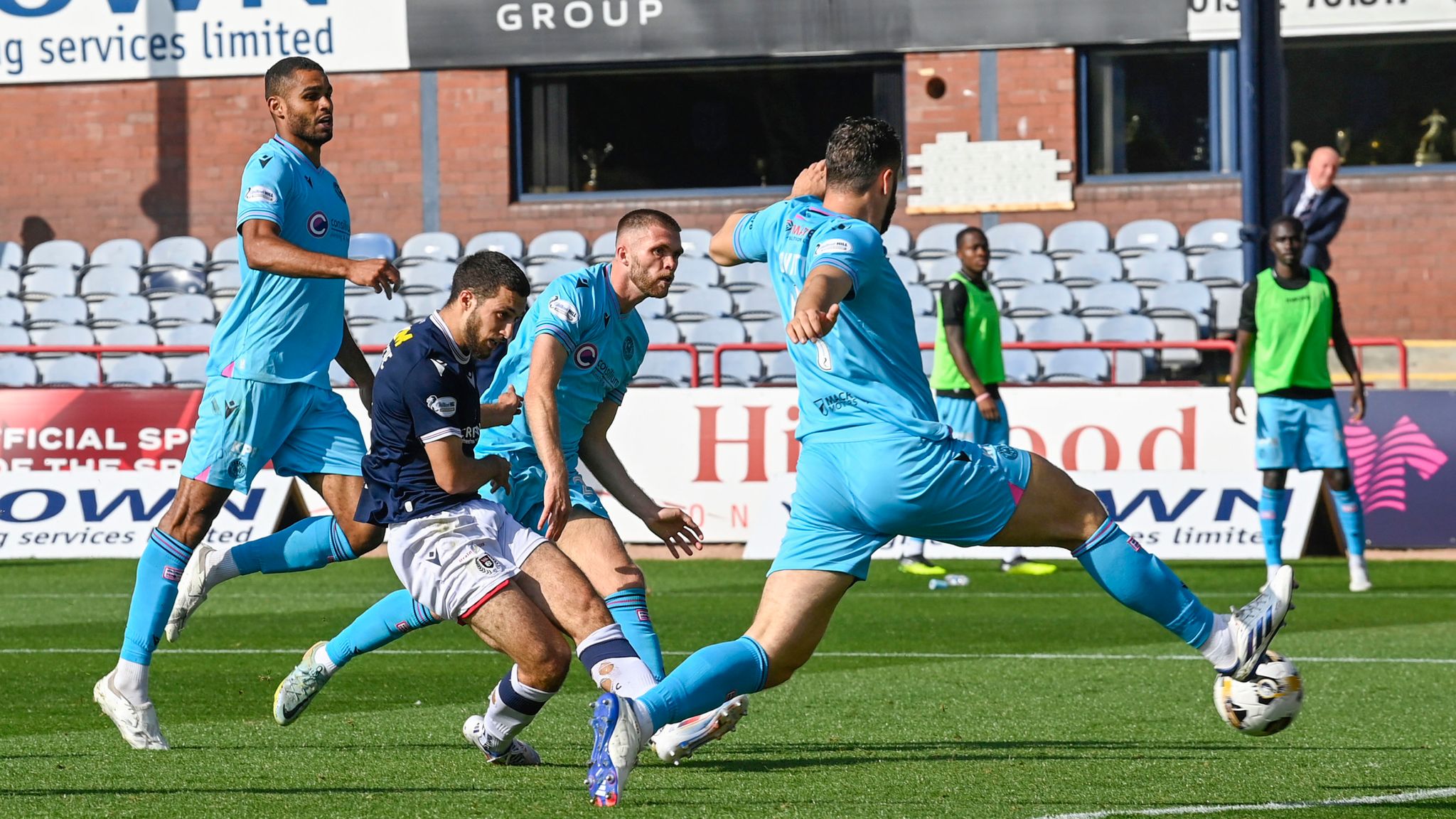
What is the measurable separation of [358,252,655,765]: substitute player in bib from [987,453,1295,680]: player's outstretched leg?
1223 mm

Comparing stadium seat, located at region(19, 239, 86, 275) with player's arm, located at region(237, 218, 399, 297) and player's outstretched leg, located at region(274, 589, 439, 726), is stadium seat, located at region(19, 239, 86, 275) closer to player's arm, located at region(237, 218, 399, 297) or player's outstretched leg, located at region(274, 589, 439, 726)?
player's arm, located at region(237, 218, 399, 297)

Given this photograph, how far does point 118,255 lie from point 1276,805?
19.6 m

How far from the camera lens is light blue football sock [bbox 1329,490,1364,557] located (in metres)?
12.2

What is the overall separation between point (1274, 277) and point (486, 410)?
732 cm

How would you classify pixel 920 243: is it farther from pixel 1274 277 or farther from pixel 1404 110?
pixel 1274 277

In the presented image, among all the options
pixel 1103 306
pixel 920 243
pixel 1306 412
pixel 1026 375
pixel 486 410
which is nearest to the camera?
pixel 486 410

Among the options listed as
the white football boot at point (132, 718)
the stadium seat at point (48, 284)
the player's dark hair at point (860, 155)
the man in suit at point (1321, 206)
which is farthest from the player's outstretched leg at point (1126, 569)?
the stadium seat at point (48, 284)

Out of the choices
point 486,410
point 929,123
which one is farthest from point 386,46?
point 486,410

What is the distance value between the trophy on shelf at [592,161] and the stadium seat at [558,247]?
1.93 metres

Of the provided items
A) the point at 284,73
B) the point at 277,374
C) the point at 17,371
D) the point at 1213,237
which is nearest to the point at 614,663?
the point at 277,374

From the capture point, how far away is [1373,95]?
21469 millimetres

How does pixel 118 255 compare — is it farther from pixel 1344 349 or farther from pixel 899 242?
pixel 1344 349

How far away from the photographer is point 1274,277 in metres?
12.2

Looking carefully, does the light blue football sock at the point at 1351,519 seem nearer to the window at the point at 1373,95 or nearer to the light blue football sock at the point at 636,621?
the light blue football sock at the point at 636,621
